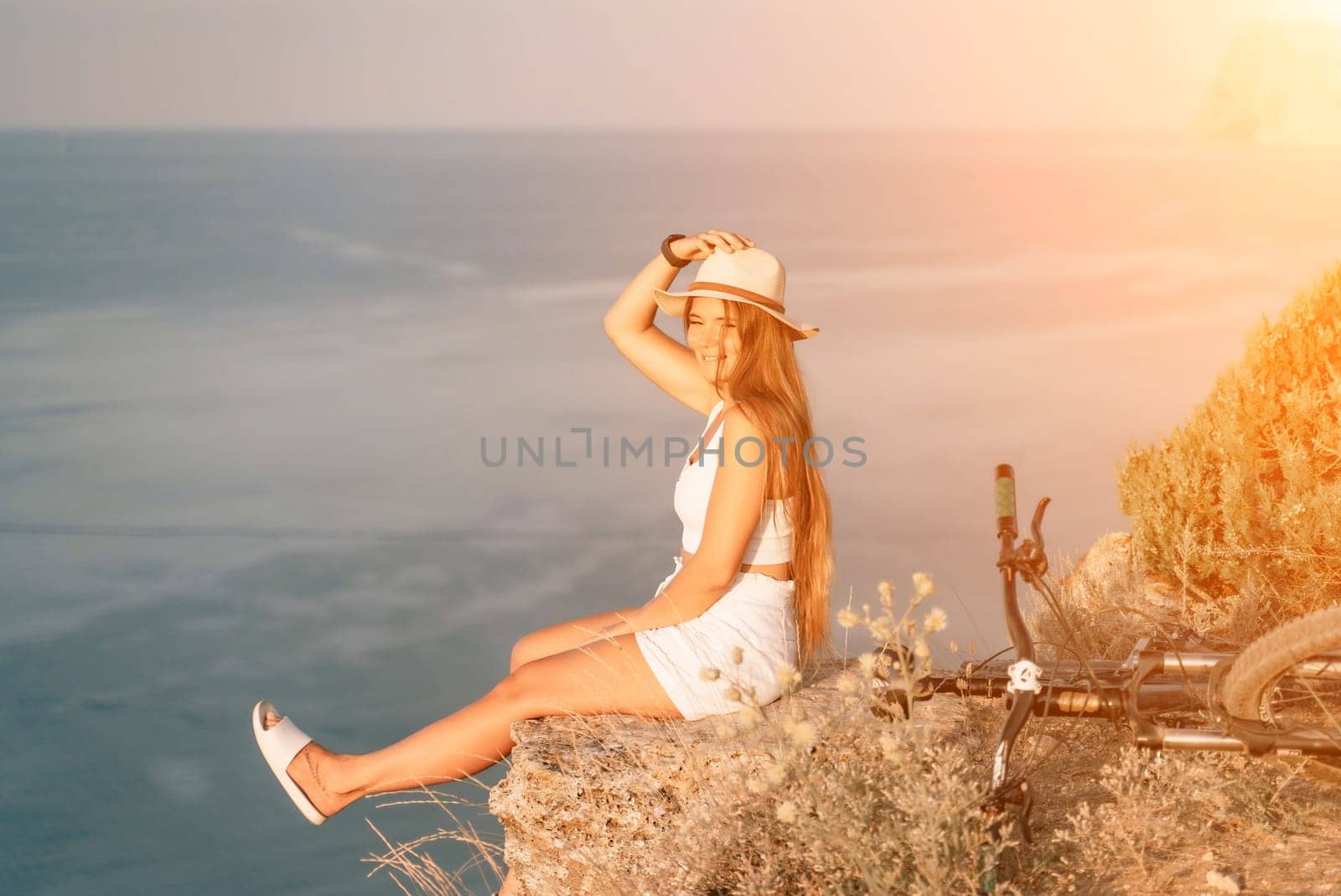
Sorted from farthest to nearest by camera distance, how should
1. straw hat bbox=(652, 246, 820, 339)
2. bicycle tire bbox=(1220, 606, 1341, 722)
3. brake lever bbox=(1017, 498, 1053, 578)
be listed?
straw hat bbox=(652, 246, 820, 339) → brake lever bbox=(1017, 498, 1053, 578) → bicycle tire bbox=(1220, 606, 1341, 722)

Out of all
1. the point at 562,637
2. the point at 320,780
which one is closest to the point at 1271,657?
the point at 562,637

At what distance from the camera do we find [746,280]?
4.17m

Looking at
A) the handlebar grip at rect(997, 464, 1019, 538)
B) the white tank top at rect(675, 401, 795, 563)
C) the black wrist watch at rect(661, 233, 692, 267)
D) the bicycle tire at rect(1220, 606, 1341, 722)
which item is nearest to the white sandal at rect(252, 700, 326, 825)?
the white tank top at rect(675, 401, 795, 563)

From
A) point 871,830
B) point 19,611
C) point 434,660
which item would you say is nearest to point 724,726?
point 871,830

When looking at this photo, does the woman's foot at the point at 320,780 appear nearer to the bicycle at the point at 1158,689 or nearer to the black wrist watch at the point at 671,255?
the bicycle at the point at 1158,689

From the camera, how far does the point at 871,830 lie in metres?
3.13

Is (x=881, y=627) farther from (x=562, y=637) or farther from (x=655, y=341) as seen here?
(x=655, y=341)

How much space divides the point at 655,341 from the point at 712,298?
663mm

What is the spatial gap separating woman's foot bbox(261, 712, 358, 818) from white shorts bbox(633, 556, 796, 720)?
Answer: 45.7 inches

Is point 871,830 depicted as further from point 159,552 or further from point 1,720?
point 159,552

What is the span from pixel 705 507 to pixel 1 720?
2305cm

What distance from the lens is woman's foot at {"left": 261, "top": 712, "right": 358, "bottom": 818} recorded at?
4.08 meters

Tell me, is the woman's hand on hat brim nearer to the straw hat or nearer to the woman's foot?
the straw hat

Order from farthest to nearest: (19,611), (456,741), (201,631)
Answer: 1. (19,611)
2. (201,631)
3. (456,741)
